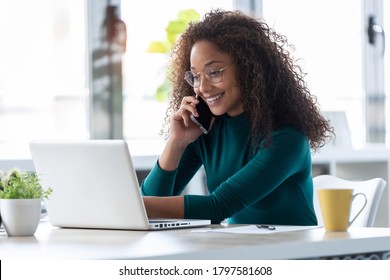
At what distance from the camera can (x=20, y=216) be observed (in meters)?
2.10

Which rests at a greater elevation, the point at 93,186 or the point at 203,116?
the point at 203,116

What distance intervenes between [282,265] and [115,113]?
10.6 feet

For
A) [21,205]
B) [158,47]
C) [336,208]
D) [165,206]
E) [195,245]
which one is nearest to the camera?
[195,245]

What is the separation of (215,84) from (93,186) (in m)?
0.57

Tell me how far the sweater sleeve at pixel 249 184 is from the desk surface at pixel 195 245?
9.9 inches

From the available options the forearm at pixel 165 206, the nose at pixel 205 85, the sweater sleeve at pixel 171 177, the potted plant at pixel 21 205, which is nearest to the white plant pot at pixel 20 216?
the potted plant at pixel 21 205

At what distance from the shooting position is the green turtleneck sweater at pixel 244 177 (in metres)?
2.35

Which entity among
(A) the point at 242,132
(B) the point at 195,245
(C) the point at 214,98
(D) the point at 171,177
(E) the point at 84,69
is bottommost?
(B) the point at 195,245

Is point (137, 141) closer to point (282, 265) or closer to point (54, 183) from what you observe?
point (54, 183)

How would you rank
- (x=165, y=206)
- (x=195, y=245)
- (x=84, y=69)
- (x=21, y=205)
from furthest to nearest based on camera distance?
(x=84, y=69)
(x=165, y=206)
(x=21, y=205)
(x=195, y=245)

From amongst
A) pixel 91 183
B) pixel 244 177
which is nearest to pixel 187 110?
pixel 244 177

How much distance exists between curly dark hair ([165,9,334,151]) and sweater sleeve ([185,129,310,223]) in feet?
0.32

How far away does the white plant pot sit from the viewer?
6.88 ft

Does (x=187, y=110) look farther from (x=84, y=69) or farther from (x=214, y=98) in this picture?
(x=84, y=69)
